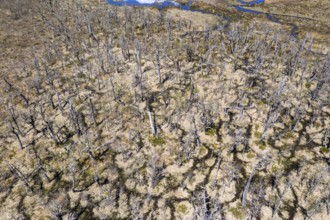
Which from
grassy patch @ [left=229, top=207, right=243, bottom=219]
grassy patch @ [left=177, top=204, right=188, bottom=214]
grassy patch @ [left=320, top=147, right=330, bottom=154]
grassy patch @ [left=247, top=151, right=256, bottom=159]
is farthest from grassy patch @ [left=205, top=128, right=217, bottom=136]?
grassy patch @ [left=320, top=147, right=330, bottom=154]

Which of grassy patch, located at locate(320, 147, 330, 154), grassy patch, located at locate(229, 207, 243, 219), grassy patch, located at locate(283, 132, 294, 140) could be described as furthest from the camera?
grassy patch, located at locate(283, 132, 294, 140)

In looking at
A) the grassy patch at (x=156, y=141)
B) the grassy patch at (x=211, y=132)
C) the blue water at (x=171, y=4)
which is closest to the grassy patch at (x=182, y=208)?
the grassy patch at (x=156, y=141)

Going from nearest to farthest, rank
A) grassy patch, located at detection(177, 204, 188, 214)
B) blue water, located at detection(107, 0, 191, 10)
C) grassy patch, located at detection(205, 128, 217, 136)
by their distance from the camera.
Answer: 1. grassy patch, located at detection(177, 204, 188, 214)
2. grassy patch, located at detection(205, 128, 217, 136)
3. blue water, located at detection(107, 0, 191, 10)

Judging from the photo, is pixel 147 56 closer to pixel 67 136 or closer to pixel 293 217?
pixel 67 136

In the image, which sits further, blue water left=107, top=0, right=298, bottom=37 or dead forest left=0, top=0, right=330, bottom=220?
blue water left=107, top=0, right=298, bottom=37

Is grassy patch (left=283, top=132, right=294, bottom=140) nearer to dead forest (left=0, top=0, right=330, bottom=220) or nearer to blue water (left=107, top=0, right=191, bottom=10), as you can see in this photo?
dead forest (left=0, top=0, right=330, bottom=220)

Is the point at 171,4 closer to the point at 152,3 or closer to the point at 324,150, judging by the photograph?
the point at 152,3

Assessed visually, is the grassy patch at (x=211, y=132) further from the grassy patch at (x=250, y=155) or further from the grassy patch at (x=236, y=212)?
the grassy patch at (x=236, y=212)

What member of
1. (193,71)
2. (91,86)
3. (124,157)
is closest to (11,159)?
(124,157)
